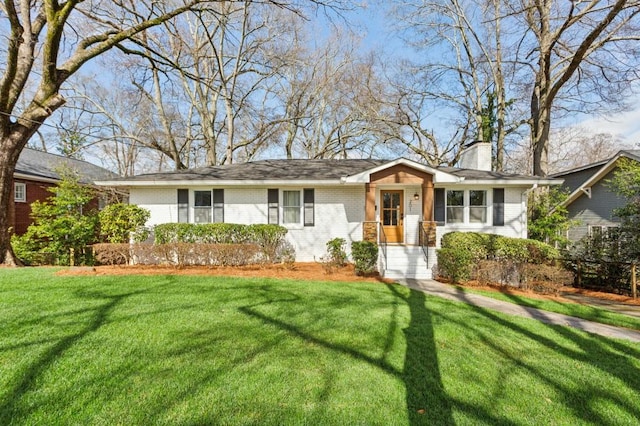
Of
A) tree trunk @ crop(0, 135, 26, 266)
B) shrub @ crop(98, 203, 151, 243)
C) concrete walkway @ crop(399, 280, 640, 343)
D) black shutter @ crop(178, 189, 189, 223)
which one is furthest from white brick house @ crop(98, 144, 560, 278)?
concrete walkway @ crop(399, 280, 640, 343)

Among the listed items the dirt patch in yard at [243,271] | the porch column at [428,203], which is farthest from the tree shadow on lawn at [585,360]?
the porch column at [428,203]

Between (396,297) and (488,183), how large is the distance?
686 cm

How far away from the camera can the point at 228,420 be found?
93.7 inches

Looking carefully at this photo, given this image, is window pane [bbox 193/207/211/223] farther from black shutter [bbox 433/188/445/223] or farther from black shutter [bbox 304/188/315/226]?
black shutter [bbox 433/188/445/223]

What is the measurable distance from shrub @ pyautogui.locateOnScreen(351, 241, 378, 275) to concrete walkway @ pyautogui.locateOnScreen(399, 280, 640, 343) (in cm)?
110

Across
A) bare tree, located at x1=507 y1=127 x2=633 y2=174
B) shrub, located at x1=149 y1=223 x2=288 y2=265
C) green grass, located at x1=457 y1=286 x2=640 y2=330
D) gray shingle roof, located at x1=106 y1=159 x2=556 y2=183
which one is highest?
bare tree, located at x1=507 y1=127 x2=633 y2=174

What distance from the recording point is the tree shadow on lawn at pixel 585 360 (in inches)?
112

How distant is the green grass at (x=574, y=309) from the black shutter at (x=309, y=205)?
598cm

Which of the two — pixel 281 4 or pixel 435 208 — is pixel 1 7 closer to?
pixel 281 4

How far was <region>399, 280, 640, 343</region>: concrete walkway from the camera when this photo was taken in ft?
16.5

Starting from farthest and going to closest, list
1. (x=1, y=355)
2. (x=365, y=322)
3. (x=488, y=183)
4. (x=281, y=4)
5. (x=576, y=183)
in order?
1. (x=576, y=183)
2. (x=488, y=183)
3. (x=281, y=4)
4. (x=365, y=322)
5. (x=1, y=355)

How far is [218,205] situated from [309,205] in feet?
12.1

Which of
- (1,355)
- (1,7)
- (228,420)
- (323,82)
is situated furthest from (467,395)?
(323,82)

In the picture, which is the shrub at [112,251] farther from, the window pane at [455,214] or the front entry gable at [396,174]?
the window pane at [455,214]
